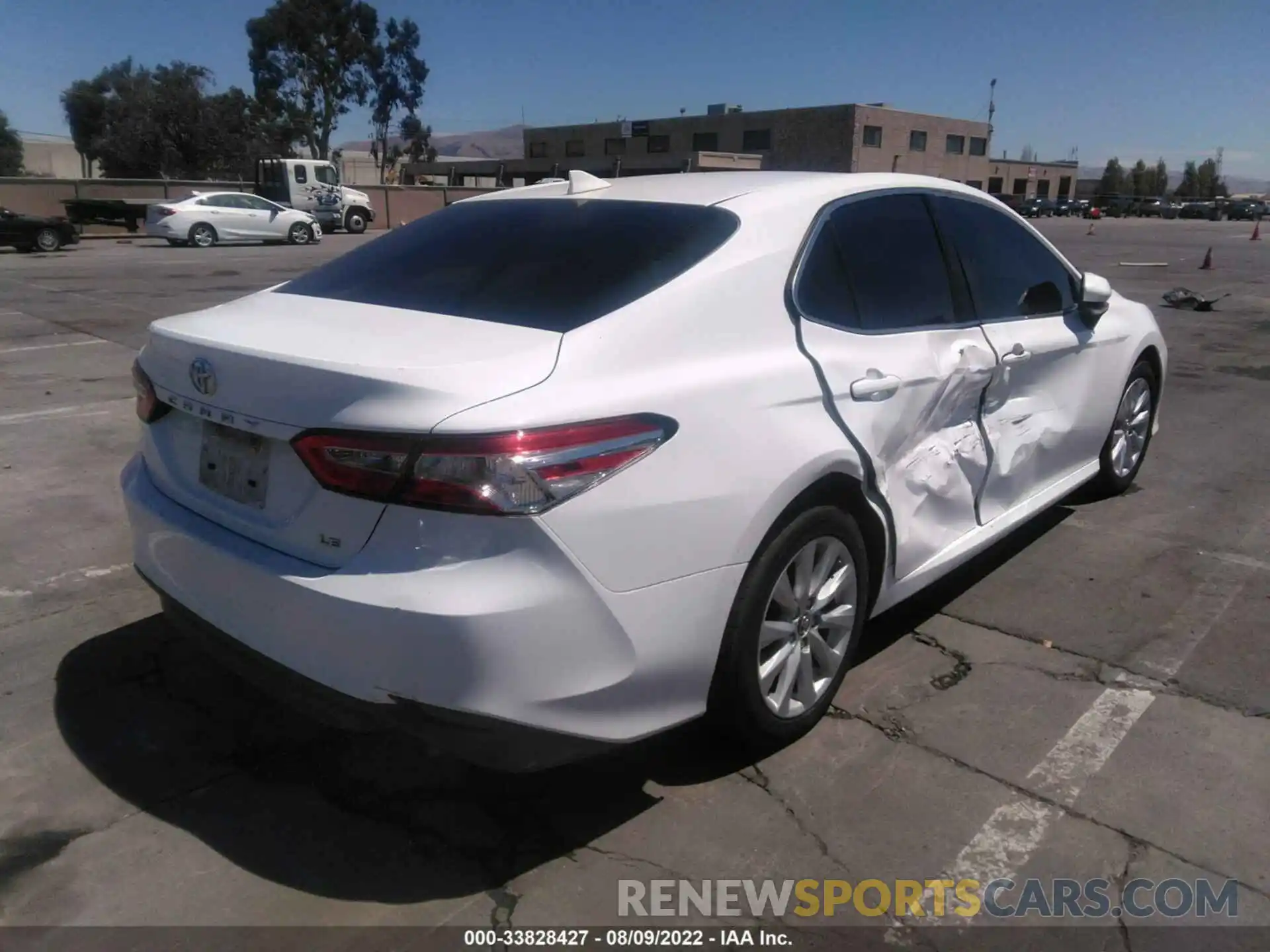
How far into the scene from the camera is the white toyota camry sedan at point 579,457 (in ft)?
7.60

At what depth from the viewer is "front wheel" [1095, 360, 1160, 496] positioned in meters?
5.30

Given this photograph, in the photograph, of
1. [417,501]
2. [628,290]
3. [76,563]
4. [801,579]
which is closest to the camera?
[417,501]

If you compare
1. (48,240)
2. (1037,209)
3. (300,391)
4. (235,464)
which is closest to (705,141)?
(1037,209)

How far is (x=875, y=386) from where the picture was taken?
321 cm

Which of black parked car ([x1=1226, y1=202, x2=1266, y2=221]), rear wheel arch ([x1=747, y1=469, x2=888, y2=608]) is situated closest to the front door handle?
rear wheel arch ([x1=747, y1=469, x2=888, y2=608])

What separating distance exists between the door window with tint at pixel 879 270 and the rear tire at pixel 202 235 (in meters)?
26.8

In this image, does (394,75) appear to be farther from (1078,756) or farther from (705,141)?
(1078,756)

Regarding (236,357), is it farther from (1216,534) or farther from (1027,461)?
(1216,534)

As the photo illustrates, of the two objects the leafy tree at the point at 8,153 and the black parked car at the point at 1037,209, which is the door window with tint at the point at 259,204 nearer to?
the leafy tree at the point at 8,153

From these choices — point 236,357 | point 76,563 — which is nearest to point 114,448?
point 76,563

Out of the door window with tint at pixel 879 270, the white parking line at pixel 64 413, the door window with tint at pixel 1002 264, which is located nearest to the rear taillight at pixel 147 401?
the door window with tint at pixel 879 270

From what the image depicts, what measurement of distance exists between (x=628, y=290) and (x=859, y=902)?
67.2 inches

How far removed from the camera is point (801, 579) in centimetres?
301

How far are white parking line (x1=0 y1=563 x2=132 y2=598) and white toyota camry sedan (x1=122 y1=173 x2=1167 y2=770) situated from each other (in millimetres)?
1626
